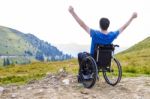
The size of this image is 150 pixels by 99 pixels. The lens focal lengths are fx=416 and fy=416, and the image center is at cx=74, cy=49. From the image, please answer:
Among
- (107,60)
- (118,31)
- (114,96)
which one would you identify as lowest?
(114,96)

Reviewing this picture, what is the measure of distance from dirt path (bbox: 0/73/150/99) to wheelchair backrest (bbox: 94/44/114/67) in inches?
41.3

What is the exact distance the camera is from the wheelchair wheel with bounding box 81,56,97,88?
15641 millimetres

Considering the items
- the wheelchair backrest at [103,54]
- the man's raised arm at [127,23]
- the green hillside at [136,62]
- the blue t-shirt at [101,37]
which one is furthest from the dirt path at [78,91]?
the green hillside at [136,62]

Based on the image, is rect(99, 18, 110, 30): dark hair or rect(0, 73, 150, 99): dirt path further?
rect(99, 18, 110, 30): dark hair

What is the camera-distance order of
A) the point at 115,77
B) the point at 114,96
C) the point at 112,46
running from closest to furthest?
the point at 114,96 → the point at 112,46 → the point at 115,77

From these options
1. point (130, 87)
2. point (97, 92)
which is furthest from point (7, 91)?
point (130, 87)

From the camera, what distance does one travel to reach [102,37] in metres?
16.0

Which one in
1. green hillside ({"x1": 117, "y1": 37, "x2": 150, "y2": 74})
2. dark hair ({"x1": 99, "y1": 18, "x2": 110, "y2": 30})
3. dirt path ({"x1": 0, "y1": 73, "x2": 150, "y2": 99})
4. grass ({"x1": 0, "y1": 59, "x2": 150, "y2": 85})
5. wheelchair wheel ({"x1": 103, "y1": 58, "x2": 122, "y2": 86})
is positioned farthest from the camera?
green hillside ({"x1": 117, "y1": 37, "x2": 150, "y2": 74})

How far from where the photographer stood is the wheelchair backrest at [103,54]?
16.0 meters

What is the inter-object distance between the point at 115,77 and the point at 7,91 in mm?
4426

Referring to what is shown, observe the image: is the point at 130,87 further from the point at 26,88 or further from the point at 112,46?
the point at 26,88

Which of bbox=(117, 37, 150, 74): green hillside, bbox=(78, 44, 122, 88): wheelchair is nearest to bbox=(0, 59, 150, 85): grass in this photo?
bbox=(117, 37, 150, 74): green hillside

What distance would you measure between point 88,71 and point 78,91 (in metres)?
1.02

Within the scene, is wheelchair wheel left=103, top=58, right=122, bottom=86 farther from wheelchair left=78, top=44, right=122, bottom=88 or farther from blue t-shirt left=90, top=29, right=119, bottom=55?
blue t-shirt left=90, top=29, right=119, bottom=55
